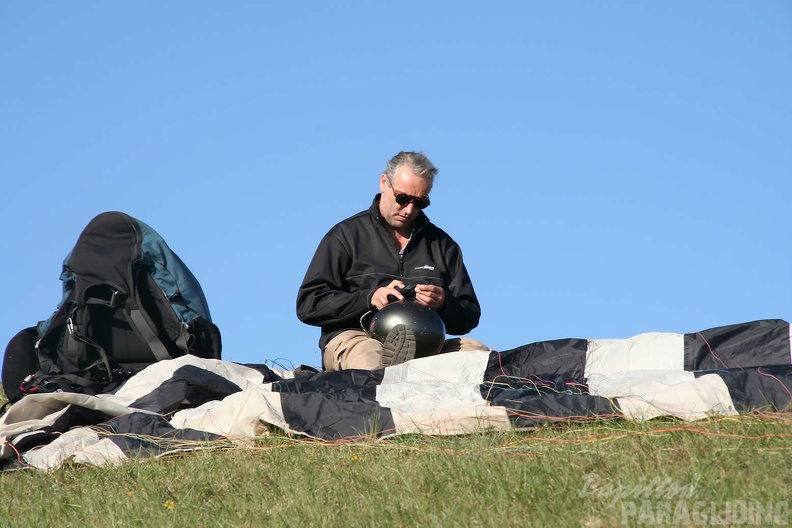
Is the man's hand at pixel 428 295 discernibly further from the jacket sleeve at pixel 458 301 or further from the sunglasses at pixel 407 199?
the sunglasses at pixel 407 199

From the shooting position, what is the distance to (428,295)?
7035 mm

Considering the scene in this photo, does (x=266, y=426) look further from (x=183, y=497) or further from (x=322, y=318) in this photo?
(x=322, y=318)

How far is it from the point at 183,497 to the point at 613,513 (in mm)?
1725

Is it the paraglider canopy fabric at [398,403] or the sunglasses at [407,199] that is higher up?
the sunglasses at [407,199]

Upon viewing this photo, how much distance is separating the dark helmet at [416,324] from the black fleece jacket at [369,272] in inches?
13.5

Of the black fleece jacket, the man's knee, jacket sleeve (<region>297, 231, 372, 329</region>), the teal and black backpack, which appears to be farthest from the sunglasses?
the teal and black backpack

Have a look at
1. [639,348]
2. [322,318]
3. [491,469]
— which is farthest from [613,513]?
[322,318]

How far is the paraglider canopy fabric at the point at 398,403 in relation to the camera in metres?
4.79

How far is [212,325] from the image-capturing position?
7969mm

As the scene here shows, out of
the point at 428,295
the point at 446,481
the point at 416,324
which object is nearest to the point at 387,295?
the point at 428,295

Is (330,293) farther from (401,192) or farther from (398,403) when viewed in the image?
(398,403)

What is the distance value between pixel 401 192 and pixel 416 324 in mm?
1154

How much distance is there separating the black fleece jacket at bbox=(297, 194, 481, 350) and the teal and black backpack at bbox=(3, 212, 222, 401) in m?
1.12

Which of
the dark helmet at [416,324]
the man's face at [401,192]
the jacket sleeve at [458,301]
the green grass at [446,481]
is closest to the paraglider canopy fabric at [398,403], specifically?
the green grass at [446,481]
